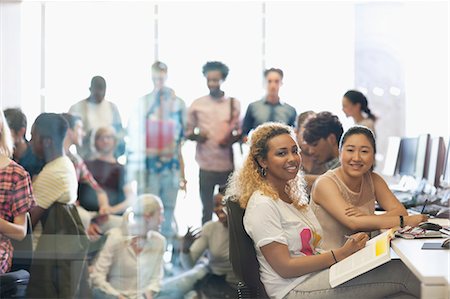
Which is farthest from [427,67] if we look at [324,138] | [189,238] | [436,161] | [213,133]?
[324,138]

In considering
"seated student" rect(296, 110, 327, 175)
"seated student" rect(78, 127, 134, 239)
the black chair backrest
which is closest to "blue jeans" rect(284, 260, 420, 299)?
"seated student" rect(296, 110, 327, 175)

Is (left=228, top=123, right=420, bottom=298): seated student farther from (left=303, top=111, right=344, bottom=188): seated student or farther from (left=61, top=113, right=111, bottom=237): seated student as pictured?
(left=61, top=113, right=111, bottom=237): seated student

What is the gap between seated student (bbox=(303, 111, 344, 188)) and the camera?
379 centimetres

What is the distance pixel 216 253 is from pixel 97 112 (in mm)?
1695

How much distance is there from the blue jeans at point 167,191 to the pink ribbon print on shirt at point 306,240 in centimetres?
314

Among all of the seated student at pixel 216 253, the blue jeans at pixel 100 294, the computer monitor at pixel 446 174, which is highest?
the computer monitor at pixel 446 174

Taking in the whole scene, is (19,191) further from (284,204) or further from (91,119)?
(91,119)

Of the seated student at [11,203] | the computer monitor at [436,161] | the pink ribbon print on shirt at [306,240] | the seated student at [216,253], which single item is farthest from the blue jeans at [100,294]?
the pink ribbon print on shirt at [306,240]

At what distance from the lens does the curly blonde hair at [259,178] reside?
2.68 metres

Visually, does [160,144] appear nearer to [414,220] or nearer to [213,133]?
[213,133]

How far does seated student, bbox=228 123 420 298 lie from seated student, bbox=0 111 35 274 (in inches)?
40.6

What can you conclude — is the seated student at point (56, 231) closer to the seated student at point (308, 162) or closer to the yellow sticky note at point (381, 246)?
the seated student at point (308, 162)

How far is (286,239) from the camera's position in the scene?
2.64 metres

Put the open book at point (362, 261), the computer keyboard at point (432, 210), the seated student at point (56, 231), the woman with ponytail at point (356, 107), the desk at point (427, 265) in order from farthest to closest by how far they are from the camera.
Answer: the woman with ponytail at point (356, 107), the seated student at point (56, 231), the computer keyboard at point (432, 210), the open book at point (362, 261), the desk at point (427, 265)
